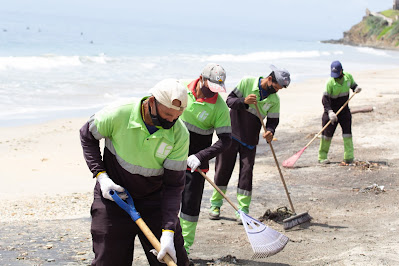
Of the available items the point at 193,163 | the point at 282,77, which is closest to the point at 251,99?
the point at 282,77

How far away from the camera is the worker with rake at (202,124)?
5.74 metres

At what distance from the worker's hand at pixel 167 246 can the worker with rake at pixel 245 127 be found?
3.49 metres

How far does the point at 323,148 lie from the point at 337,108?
74 cm

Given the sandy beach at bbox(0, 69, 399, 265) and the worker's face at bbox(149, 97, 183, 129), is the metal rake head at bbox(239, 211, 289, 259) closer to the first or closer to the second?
the sandy beach at bbox(0, 69, 399, 265)

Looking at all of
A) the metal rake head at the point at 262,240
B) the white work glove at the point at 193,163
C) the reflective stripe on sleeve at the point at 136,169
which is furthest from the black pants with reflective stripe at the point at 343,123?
the reflective stripe on sleeve at the point at 136,169

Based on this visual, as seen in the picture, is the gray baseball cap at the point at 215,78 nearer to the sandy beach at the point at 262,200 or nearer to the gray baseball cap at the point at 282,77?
the gray baseball cap at the point at 282,77

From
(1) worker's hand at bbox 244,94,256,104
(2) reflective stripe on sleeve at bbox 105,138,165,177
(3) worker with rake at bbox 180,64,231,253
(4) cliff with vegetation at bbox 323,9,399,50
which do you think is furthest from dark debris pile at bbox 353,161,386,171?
(4) cliff with vegetation at bbox 323,9,399,50

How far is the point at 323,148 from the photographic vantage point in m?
10.8

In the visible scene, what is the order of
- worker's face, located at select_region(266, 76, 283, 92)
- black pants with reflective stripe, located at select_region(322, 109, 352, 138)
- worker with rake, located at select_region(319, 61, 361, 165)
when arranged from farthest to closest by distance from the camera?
black pants with reflective stripe, located at select_region(322, 109, 352, 138) → worker with rake, located at select_region(319, 61, 361, 165) → worker's face, located at select_region(266, 76, 283, 92)

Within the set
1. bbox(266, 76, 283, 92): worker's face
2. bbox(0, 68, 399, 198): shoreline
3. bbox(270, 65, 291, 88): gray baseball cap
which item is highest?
bbox(270, 65, 291, 88): gray baseball cap

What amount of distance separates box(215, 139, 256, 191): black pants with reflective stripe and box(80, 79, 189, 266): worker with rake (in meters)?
3.26

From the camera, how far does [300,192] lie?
29.5 feet

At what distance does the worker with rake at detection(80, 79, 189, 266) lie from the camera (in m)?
3.87

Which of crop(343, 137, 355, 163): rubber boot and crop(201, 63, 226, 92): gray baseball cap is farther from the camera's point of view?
crop(343, 137, 355, 163): rubber boot
